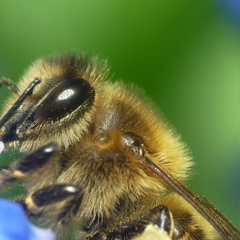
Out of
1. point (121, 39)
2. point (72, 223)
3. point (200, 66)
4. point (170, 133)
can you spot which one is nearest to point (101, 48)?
point (121, 39)

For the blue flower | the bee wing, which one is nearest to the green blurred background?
the bee wing

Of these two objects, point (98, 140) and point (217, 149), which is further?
point (217, 149)

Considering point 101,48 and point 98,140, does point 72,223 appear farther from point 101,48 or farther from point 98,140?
point 101,48

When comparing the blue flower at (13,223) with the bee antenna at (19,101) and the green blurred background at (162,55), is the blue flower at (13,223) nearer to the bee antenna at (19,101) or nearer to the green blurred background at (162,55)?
the bee antenna at (19,101)

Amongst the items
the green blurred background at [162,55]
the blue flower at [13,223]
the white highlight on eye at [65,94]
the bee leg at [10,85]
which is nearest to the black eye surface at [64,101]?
the white highlight on eye at [65,94]

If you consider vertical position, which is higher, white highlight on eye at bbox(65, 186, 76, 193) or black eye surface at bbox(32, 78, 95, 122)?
black eye surface at bbox(32, 78, 95, 122)

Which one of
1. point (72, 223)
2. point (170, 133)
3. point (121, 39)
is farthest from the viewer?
point (121, 39)

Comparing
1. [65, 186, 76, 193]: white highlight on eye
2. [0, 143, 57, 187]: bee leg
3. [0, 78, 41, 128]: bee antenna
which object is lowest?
[0, 143, 57, 187]: bee leg

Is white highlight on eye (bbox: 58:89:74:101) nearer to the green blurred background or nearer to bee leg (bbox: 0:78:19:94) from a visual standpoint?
bee leg (bbox: 0:78:19:94)

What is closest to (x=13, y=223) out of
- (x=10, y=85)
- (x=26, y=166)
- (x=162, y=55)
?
(x=26, y=166)
